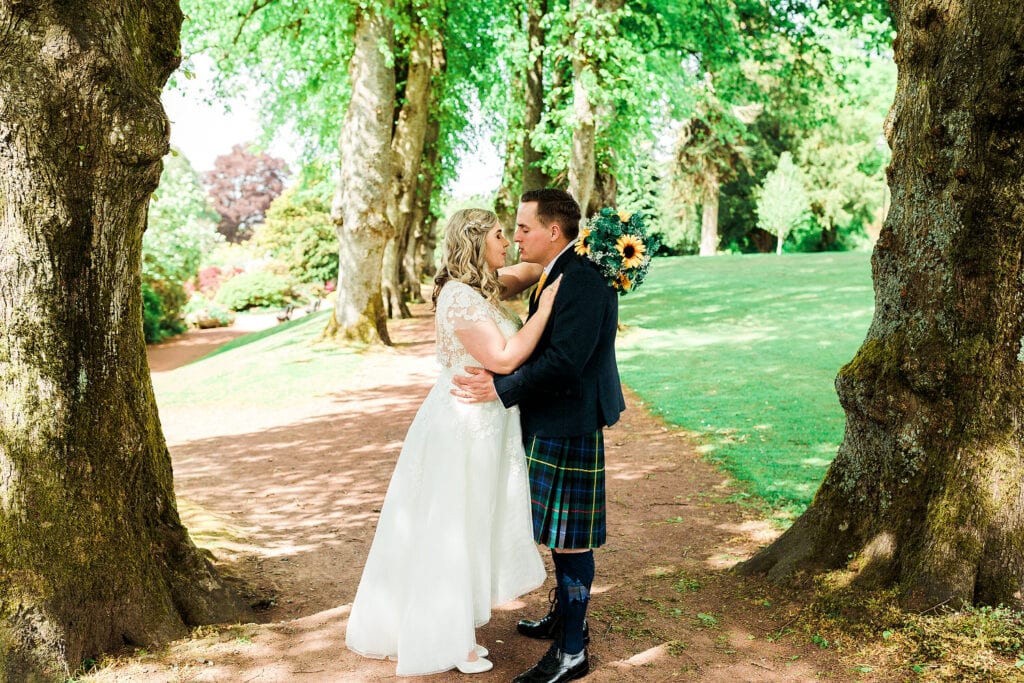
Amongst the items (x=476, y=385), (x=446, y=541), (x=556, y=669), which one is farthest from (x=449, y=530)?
(x=556, y=669)

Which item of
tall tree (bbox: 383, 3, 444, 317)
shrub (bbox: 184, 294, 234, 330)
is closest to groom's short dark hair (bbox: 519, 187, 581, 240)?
tall tree (bbox: 383, 3, 444, 317)

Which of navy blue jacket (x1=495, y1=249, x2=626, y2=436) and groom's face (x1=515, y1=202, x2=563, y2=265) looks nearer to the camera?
navy blue jacket (x1=495, y1=249, x2=626, y2=436)

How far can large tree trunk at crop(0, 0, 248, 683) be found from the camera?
12.8 ft

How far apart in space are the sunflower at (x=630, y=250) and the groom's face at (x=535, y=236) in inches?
13.2

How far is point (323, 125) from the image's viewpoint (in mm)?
23250

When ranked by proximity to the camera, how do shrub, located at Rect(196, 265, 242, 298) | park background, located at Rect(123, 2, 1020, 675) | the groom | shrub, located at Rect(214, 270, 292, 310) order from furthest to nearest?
shrub, located at Rect(196, 265, 242, 298) < shrub, located at Rect(214, 270, 292, 310) < park background, located at Rect(123, 2, 1020, 675) < the groom

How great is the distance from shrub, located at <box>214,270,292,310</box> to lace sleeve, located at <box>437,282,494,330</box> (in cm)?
3341

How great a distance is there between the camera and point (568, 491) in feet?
13.4

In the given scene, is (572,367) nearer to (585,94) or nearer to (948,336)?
(948,336)

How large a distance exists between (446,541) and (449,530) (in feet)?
0.18

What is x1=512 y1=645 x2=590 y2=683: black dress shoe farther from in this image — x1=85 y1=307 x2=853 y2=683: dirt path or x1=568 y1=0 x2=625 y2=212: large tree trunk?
x1=568 y1=0 x2=625 y2=212: large tree trunk

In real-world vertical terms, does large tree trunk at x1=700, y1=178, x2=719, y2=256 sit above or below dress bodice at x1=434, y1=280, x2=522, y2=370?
above

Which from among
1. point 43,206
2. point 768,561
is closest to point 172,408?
point 43,206

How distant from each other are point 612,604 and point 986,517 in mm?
2158
